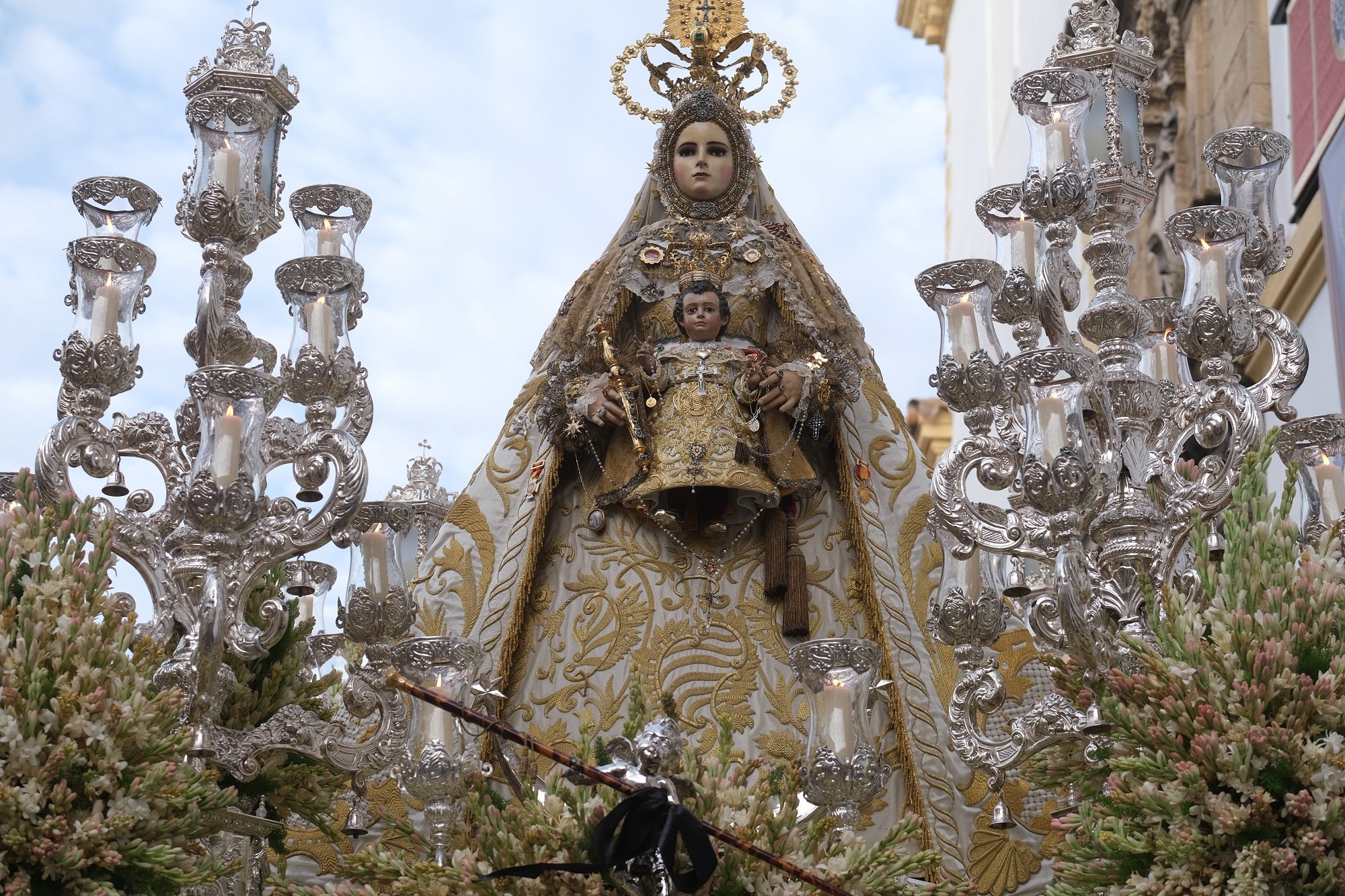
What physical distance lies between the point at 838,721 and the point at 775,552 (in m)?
2.15

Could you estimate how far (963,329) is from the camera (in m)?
5.41

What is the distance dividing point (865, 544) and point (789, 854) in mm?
2529

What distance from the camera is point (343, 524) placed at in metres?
5.12

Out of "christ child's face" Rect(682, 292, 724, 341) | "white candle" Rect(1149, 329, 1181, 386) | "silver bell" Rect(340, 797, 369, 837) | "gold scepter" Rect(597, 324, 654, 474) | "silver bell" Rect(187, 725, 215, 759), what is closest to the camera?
"silver bell" Rect(187, 725, 215, 759)

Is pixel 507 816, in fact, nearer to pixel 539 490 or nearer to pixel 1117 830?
pixel 1117 830

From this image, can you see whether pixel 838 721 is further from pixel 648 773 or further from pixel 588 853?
pixel 588 853

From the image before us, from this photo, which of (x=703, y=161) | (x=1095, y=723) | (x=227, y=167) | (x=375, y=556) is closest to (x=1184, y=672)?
(x=1095, y=723)

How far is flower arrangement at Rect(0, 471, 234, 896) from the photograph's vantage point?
4188mm

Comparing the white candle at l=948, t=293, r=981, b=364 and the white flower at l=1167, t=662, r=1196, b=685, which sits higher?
the white candle at l=948, t=293, r=981, b=364

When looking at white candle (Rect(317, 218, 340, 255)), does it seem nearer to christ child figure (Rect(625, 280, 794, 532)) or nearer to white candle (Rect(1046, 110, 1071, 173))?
christ child figure (Rect(625, 280, 794, 532))

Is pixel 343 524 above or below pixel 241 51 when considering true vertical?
below

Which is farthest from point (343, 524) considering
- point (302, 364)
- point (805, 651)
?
point (805, 651)

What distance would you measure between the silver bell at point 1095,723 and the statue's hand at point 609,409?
223cm

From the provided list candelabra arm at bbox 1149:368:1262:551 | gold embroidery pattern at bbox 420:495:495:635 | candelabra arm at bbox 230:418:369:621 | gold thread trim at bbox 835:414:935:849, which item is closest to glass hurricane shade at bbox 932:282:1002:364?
candelabra arm at bbox 1149:368:1262:551
